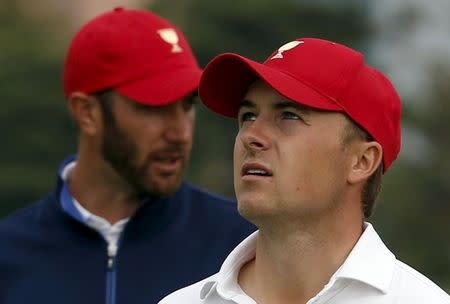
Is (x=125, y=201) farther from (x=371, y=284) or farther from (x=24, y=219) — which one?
(x=371, y=284)

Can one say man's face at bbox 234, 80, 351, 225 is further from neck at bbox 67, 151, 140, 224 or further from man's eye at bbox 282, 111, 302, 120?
neck at bbox 67, 151, 140, 224

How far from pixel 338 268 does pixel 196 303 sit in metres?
0.45

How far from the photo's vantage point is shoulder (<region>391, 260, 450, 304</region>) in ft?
16.2

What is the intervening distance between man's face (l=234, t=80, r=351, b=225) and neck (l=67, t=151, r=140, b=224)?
171cm

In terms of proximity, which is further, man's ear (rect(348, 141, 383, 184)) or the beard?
the beard

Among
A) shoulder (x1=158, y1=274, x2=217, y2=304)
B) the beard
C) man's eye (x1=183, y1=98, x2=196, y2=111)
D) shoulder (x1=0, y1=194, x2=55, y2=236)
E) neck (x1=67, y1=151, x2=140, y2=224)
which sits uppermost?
shoulder (x1=158, y1=274, x2=217, y2=304)

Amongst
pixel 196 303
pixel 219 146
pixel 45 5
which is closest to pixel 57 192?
pixel 196 303

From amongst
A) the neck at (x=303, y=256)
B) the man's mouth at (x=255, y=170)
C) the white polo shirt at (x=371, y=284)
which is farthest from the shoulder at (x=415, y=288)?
the man's mouth at (x=255, y=170)

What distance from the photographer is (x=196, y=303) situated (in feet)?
17.3

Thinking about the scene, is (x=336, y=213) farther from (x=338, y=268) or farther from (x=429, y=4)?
(x=429, y=4)

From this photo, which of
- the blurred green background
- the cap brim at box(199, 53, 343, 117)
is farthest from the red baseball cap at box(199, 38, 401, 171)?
the blurred green background

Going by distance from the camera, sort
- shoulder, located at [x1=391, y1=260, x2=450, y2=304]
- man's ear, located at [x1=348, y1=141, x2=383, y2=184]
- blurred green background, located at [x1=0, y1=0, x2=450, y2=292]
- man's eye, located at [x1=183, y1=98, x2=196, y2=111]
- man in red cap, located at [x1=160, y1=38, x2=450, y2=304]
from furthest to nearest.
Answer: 1. blurred green background, located at [x1=0, y1=0, x2=450, y2=292]
2. man's eye, located at [x1=183, y1=98, x2=196, y2=111]
3. man's ear, located at [x1=348, y1=141, x2=383, y2=184]
4. man in red cap, located at [x1=160, y1=38, x2=450, y2=304]
5. shoulder, located at [x1=391, y1=260, x2=450, y2=304]

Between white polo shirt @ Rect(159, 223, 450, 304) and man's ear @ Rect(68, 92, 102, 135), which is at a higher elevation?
white polo shirt @ Rect(159, 223, 450, 304)

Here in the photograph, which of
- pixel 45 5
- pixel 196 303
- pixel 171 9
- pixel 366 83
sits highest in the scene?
pixel 366 83
